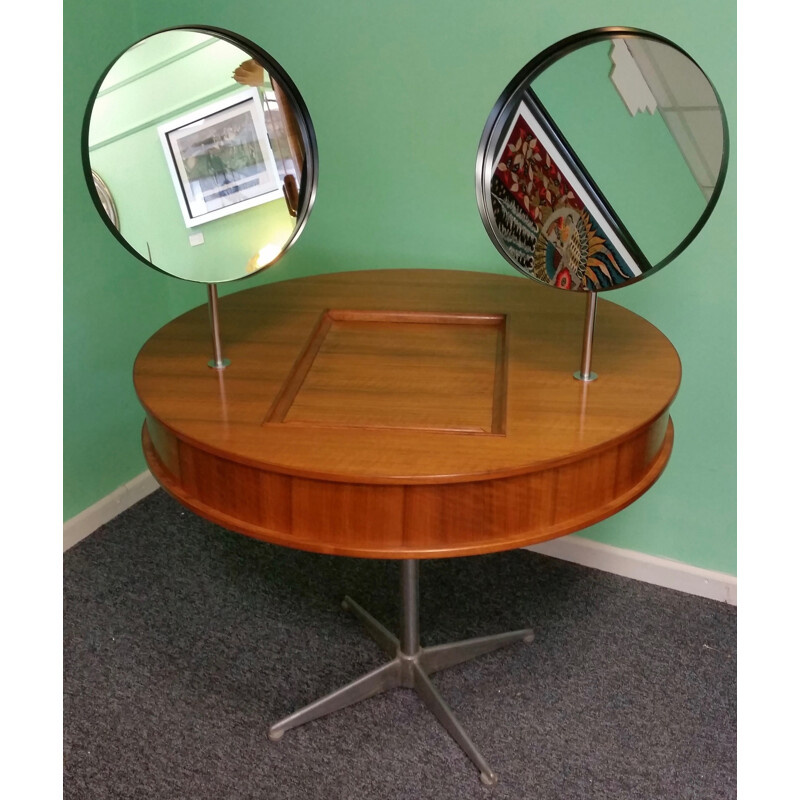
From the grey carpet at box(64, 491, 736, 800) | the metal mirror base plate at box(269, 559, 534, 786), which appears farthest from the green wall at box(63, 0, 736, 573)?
the metal mirror base plate at box(269, 559, 534, 786)

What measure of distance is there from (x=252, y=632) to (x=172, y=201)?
125 centimetres

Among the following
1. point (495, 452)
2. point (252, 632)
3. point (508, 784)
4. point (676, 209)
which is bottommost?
point (508, 784)

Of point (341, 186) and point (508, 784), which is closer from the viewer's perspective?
point (508, 784)

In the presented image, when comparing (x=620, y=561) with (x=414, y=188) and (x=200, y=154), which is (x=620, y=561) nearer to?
(x=414, y=188)

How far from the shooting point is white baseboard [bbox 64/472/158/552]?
2816 millimetres

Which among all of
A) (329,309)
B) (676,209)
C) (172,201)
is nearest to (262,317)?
(329,309)

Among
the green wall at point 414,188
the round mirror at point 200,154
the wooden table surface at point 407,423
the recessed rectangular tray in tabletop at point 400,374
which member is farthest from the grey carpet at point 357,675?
the round mirror at point 200,154

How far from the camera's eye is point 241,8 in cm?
258

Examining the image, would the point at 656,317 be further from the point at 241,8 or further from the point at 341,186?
the point at 241,8

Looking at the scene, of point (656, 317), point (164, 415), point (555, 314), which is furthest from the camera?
point (656, 317)

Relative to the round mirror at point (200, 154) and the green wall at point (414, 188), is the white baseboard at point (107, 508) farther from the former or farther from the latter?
the round mirror at point (200, 154)

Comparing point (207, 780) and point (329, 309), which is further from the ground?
point (329, 309)

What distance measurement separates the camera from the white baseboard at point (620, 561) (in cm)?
256

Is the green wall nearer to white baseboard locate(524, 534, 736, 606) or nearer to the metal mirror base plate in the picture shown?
white baseboard locate(524, 534, 736, 606)
